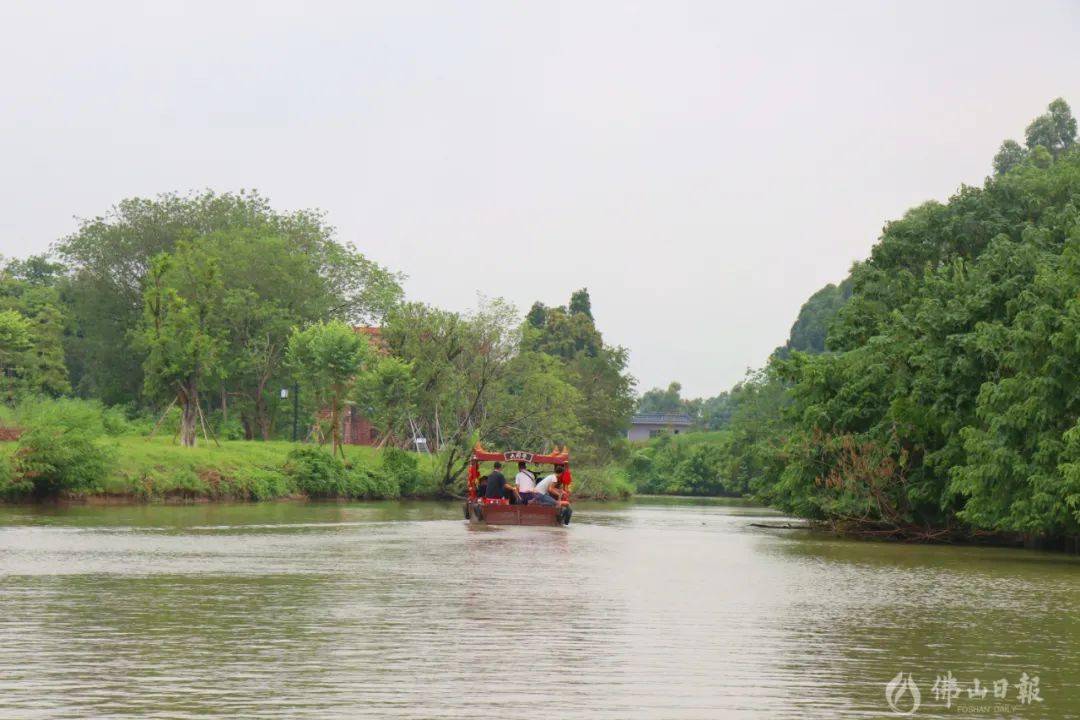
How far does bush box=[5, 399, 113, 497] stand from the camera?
5012cm

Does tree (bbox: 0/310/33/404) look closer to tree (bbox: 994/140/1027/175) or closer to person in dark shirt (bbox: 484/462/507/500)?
person in dark shirt (bbox: 484/462/507/500)

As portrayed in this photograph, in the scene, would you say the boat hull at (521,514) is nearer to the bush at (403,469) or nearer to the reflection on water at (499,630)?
the reflection on water at (499,630)

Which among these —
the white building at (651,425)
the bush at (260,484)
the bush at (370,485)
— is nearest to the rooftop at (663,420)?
the white building at (651,425)

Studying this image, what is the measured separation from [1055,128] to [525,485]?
74052 millimetres

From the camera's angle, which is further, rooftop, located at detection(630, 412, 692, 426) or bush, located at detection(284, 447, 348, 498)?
rooftop, located at detection(630, 412, 692, 426)

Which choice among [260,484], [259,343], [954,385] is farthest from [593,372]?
[954,385]

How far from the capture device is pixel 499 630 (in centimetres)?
1672

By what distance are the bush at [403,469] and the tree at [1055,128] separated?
56617mm

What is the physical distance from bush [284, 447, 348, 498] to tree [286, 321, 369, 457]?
2.34m

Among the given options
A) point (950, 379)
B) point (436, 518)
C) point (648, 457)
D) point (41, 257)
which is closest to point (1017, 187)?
point (950, 379)

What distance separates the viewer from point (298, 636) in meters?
15.7

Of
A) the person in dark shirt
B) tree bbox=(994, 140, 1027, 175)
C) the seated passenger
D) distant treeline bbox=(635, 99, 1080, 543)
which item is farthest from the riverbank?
tree bbox=(994, 140, 1027, 175)

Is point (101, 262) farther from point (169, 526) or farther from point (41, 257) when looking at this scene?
point (169, 526)

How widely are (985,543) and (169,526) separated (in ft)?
81.5
